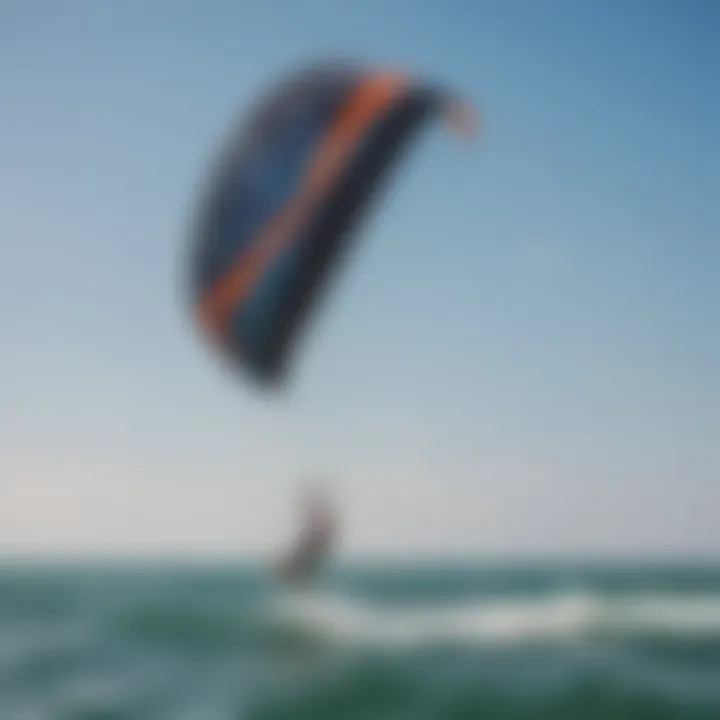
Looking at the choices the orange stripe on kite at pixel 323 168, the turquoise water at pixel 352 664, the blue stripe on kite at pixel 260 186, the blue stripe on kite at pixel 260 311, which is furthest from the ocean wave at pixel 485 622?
the blue stripe on kite at pixel 260 186

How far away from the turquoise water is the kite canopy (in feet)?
12.4

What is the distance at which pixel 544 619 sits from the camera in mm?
20000

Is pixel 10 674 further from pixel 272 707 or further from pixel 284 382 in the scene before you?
pixel 284 382

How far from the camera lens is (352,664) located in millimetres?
12594

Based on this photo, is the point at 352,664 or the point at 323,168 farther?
the point at 352,664

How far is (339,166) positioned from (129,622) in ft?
41.2

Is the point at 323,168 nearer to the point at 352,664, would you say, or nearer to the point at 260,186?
the point at 260,186

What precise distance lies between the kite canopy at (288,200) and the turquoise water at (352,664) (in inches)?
148

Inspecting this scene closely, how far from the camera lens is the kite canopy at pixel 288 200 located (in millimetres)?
8695

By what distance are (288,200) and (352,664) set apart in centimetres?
651

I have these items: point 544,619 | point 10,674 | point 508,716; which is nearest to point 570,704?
point 508,716

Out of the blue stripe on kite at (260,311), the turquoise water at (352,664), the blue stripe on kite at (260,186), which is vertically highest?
the blue stripe on kite at (260,186)

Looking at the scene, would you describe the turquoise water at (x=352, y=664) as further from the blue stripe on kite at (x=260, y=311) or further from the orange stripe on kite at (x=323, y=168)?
the orange stripe on kite at (x=323, y=168)

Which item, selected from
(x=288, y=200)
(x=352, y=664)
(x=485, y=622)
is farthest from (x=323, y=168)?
(x=485, y=622)
